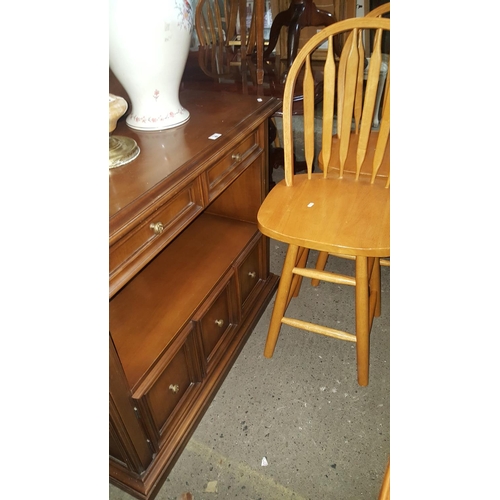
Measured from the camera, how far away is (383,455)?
113 centimetres

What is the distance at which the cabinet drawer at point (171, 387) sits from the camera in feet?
3.22

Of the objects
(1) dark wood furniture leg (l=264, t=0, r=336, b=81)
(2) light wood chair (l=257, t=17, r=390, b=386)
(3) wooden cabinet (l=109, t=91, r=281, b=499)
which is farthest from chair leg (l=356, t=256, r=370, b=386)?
(1) dark wood furniture leg (l=264, t=0, r=336, b=81)

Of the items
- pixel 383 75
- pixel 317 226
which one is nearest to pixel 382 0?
pixel 383 75

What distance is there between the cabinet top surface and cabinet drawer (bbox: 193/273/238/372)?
0.44 meters

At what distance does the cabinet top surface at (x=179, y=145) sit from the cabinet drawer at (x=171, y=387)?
438 millimetres

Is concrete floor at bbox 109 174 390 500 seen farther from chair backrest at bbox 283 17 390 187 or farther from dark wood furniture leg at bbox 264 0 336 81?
dark wood furniture leg at bbox 264 0 336 81

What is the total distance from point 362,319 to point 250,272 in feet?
1.45

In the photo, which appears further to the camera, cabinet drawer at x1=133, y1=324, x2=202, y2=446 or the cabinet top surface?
cabinet drawer at x1=133, y1=324, x2=202, y2=446

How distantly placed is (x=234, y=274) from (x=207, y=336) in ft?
0.67

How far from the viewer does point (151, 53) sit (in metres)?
0.86

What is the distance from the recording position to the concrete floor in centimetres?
108

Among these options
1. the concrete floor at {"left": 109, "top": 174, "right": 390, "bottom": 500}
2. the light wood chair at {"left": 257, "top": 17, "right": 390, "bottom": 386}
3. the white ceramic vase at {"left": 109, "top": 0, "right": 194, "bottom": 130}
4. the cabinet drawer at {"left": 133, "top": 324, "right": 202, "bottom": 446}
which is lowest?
the concrete floor at {"left": 109, "top": 174, "right": 390, "bottom": 500}
